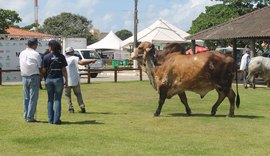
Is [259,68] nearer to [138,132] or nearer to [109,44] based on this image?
[138,132]

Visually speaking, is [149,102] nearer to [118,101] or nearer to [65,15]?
[118,101]

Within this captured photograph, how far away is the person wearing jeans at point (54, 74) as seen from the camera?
1039 cm

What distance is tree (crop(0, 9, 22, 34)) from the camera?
38.3 m

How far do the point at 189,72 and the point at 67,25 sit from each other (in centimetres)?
8179

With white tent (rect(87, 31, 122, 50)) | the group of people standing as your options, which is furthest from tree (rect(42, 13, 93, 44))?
the group of people standing

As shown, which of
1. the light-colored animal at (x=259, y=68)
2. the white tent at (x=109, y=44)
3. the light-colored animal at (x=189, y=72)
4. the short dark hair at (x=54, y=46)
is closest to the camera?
the short dark hair at (x=54, y=46)

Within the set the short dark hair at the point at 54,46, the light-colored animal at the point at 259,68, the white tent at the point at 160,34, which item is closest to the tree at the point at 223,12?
the white tent at the point at 160,34

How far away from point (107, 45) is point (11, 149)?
Result: 4743cm

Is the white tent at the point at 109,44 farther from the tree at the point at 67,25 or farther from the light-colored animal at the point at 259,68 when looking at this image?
the tree at the point at 67,25

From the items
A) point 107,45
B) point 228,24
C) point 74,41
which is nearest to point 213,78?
point 228,24

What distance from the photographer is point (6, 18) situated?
129 feet

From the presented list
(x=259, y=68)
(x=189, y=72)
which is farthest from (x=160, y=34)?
(x=189, y=72)

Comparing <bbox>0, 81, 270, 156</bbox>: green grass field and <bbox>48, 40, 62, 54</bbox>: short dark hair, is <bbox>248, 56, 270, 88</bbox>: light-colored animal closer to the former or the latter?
<bbox>0, 81, 270, 156</bbox>: green grass field

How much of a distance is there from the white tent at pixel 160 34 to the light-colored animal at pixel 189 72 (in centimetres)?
2656
